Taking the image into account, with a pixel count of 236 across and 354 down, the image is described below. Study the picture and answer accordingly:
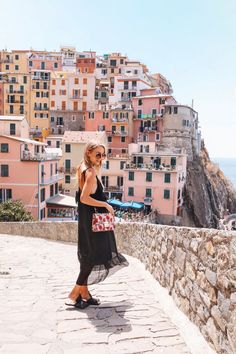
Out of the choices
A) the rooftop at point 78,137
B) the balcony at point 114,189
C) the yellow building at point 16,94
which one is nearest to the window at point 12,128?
the rooftop at point 78,137

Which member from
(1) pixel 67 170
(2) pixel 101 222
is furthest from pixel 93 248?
(1) pixel 67 170

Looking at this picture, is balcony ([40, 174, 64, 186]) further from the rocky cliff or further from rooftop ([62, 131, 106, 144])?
the rocky cliff

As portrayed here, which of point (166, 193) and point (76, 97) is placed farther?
point (76, 97)

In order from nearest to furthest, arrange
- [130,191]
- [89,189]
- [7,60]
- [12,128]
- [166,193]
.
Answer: [89,189], [12,128], [166,193], [130,191], [7,60]

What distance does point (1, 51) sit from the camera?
83938 mm

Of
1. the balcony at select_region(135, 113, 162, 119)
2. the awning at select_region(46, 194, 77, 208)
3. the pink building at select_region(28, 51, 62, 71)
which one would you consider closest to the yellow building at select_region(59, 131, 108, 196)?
the awning at select_region(46, 194, 77, 208)

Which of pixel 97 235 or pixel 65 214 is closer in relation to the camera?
pixel 97 235

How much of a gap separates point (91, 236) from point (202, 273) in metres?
1.57

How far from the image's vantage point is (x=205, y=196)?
63.4 m

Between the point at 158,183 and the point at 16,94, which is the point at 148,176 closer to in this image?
the point at 158,183

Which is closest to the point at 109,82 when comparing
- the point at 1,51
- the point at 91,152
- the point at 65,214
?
the point at 1,51

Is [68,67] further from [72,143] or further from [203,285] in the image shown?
[203,285]

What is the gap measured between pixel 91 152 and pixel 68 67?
87596 mm

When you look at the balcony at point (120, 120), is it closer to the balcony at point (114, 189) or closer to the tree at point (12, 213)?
the balcony at point (114, 189)
